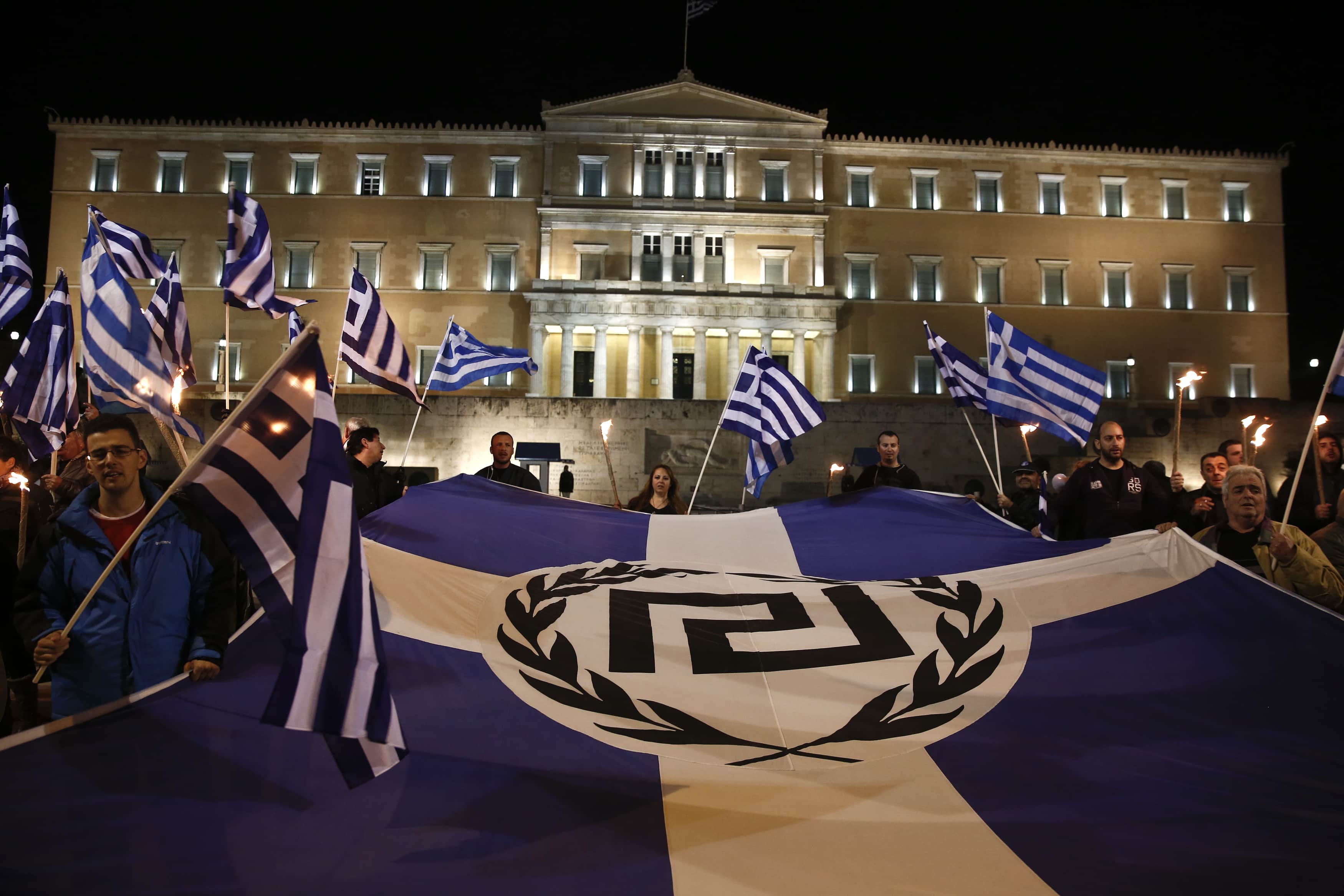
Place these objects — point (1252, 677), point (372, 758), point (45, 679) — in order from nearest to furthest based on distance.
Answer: point (372, 758) < point (1252, 677) < point (45, 679)

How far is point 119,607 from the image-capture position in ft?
9.65

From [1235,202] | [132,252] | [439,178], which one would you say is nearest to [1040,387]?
[132,252]

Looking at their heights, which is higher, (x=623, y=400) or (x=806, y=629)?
(x=623, y=400)

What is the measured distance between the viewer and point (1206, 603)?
3453 mm

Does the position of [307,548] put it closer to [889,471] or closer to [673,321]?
[889,471]

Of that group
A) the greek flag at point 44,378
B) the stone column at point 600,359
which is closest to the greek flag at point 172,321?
the greek flag at point 44,378

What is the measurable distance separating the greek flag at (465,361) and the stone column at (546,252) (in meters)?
25.2

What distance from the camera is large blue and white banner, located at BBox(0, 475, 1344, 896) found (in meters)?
2.01

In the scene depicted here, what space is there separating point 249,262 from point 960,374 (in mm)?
5688

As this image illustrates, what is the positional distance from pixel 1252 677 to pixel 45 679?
5199 millimetres

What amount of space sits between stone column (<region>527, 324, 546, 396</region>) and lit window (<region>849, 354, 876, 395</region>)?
11970 mm

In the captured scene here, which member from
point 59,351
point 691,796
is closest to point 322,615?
point 691,796

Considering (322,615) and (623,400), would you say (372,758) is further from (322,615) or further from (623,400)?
(623,400)

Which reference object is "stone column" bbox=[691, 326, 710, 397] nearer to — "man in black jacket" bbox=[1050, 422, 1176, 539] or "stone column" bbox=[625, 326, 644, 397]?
"stone column" bbox=[625, 326, 644, 397]
